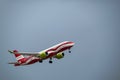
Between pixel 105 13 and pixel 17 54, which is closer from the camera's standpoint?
pixel 17 54

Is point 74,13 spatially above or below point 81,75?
above

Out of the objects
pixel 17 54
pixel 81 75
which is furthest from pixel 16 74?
pixel 81 75

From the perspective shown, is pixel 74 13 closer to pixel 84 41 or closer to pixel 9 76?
pixel 84 41

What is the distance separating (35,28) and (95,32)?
5.54 ft

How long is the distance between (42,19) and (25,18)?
0.48 meters

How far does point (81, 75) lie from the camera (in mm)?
9508

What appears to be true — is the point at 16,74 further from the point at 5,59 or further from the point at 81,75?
the point at 81,75

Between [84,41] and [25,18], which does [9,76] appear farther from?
[84,41]

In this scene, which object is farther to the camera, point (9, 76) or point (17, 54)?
point (9, 76)

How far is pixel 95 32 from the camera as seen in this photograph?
9523mm

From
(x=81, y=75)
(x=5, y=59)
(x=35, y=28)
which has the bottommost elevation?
(x=81, y=75)

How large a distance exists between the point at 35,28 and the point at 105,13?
2047 mm

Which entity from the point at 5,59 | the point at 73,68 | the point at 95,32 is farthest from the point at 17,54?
the point at 95,32

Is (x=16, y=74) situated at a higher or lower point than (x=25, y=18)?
lower
